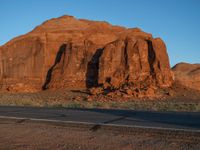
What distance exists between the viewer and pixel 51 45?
6203 centimetres

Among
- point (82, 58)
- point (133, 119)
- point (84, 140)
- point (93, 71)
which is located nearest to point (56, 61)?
point (82, 58)

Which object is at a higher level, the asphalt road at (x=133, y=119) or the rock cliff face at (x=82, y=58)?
the rock cliff face at (x=82, y=58)

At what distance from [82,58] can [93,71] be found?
340 centimetres

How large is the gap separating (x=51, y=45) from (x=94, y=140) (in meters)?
54.4

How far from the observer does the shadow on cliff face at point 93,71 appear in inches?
2122

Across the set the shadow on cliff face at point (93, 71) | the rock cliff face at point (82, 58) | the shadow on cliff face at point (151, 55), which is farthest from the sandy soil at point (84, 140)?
the shadow on cliff face at point (151, 55)

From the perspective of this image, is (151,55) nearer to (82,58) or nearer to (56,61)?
(82,58)

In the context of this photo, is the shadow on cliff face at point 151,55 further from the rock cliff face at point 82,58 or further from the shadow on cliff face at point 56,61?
the shadow on cliff face at point 56,61

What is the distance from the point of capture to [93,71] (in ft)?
182

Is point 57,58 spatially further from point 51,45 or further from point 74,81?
point 74,81

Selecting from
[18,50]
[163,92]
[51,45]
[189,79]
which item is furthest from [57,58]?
[189,79]

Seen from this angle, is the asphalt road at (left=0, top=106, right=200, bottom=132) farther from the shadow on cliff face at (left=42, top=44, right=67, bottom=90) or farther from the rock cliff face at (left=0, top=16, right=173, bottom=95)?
the shadow on cliff face at (left=42, top=44, right=67, bottom=90)

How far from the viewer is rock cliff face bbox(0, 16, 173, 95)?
5184 cm

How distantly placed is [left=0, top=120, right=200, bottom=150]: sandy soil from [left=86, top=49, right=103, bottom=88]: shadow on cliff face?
43.0 meters
